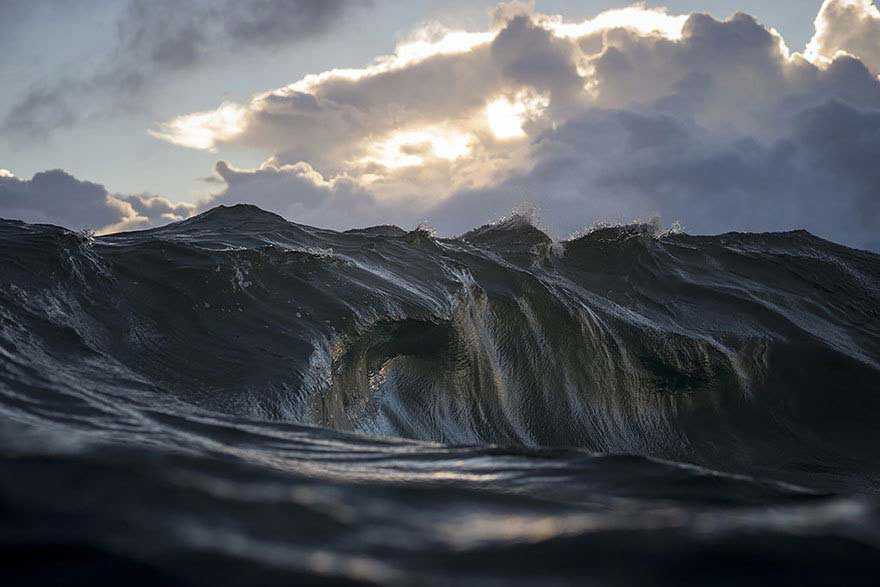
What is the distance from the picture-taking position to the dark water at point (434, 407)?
124 centimetres

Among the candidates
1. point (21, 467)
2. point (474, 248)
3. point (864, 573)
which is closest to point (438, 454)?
point (21, 467)

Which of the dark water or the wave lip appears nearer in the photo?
the dark water

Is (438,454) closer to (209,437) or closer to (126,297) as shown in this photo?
(209,437)

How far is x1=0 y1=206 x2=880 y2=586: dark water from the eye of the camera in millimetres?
1242

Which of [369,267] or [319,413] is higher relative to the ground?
[369,267]

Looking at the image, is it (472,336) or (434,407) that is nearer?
(434,407)

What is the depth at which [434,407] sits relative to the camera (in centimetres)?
593

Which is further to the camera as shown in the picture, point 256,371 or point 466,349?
point 466,349

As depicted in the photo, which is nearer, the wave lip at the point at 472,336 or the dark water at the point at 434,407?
the dark water at the point at 434,407

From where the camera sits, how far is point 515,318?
720 centimetres

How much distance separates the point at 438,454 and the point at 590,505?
597 millimetres

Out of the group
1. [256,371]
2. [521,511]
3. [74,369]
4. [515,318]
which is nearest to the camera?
[521,511]

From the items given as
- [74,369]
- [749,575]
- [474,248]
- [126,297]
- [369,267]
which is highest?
[474,248]

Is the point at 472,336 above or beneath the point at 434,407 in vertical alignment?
above
